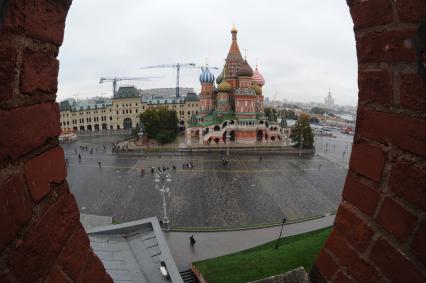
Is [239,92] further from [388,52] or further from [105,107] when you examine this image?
[388,52]

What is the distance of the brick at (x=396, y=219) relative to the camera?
60.6 inches

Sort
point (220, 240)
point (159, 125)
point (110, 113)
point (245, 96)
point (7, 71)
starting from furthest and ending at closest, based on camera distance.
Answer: point (110, 113) < point (159, 125) < point (245, 96) < point (220, 240) < point (7, 71)

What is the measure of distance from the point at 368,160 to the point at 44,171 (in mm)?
1694

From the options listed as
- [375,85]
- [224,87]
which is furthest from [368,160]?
[224,87]

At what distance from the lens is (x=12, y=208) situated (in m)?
1.23

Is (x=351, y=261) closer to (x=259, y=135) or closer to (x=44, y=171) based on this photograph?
(x=44, y=171)

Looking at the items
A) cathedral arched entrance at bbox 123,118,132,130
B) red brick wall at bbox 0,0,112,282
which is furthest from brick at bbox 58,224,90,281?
cathedral arched entrance at bbox 123,118,132,130

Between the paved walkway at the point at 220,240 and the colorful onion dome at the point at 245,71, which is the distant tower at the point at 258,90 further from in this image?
the paved walkway at the point at 220,240

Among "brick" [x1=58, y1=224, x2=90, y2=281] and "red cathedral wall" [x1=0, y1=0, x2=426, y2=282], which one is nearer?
"red cathedral wall" [x1=0, y1=0, x2=426, y2=282]

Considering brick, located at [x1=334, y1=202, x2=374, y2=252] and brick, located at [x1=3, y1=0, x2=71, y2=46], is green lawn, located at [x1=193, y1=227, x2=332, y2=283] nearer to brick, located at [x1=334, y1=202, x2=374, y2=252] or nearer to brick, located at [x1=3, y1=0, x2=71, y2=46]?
brick, located at [x1=334, y1=202, x2=374, y2=252]

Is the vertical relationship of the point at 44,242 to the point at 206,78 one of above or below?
below

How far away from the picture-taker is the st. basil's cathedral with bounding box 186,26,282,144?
143 feet

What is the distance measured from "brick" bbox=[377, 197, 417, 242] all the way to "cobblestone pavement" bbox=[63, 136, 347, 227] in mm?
17241

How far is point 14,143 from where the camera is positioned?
128 centimetres
